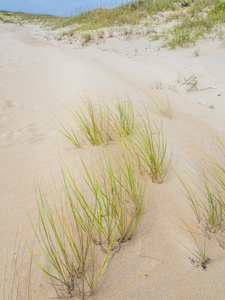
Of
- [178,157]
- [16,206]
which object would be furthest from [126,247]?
[178,157]

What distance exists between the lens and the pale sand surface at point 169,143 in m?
0.78

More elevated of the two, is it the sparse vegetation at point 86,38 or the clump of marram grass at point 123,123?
the sparse vegetation at point 86,38

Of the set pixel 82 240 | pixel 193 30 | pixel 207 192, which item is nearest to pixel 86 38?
pixel 193 30

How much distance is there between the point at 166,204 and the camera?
1.11 metres

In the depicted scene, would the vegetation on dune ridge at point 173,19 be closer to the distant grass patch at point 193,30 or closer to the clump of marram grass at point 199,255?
the distant grass patch at point 193,30

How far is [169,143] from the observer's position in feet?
5.47

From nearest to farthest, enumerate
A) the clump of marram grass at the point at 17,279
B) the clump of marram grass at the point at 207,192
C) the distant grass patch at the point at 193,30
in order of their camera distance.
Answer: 1. the clump of marram grass at the point at 17,279
2. the clump of marram grass at the point at 207,192
3. the distant grass patch at the point at 193,30

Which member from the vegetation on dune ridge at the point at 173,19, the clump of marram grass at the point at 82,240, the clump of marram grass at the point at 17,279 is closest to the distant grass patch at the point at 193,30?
the vegetation on dune ridge at the point at 173,19

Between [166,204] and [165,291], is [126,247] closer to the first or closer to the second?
[165,291]

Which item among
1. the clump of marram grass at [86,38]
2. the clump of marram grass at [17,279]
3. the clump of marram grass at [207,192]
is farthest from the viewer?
the clump of marram grass at [86,38]

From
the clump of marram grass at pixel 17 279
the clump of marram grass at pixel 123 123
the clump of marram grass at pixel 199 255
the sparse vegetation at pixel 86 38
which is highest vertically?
the sparse vegetation at pixel 86 38

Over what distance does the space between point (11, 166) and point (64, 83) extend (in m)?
2.26

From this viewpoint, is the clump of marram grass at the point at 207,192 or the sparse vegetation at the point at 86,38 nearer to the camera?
the clump of marram grass at the point at 207,192

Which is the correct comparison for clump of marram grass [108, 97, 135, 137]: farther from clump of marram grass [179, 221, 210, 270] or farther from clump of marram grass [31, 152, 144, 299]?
clump of marram grass [179, 221, 210, 270]
